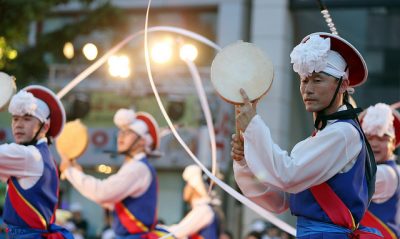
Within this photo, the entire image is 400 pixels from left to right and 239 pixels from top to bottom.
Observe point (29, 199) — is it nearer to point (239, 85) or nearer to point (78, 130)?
point (78, 130)

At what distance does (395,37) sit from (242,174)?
42.6 ft

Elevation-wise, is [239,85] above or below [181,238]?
above

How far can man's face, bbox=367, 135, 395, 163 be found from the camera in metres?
6.73

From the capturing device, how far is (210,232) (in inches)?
388

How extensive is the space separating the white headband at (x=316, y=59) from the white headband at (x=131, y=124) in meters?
4.32

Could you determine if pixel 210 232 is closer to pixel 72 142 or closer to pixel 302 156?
pixel 72 142

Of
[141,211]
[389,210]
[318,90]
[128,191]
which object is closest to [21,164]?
[128,191]

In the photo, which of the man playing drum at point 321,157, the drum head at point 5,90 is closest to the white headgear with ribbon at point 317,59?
the man playing drum at point 321,157

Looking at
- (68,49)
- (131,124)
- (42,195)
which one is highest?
(68,49)

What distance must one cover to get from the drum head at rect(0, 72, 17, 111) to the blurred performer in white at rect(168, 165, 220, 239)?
3.39m

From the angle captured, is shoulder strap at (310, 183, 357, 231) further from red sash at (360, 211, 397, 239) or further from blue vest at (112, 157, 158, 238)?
blue vest at (112, 157, 158, 238)

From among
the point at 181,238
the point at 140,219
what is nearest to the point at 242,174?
the point at 140,219

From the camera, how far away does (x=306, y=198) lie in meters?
4.49

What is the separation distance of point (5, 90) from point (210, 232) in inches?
155
